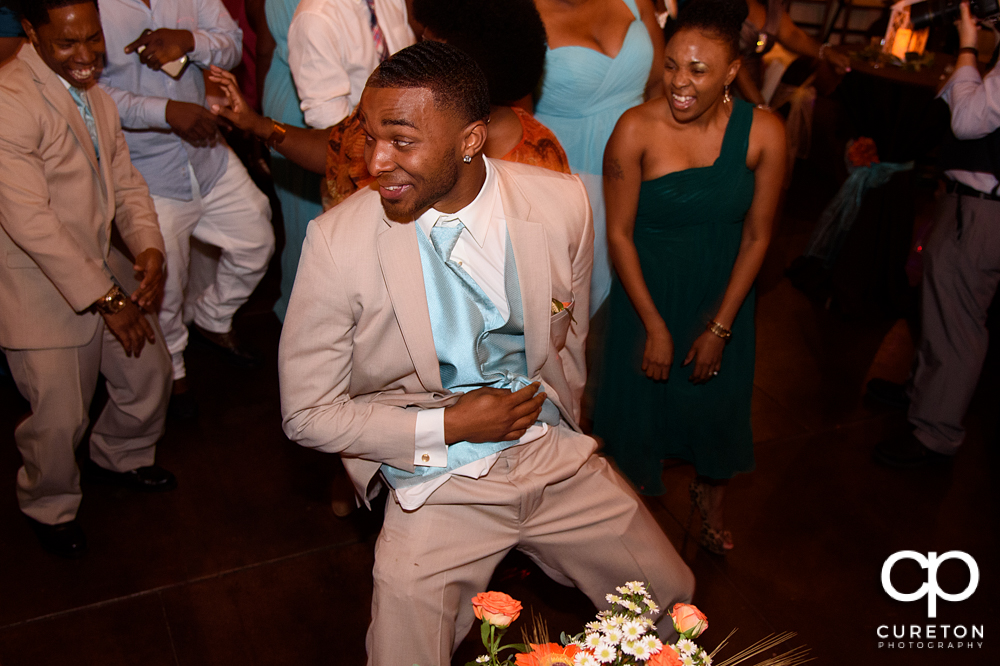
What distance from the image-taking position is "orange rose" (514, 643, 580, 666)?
44.6 inches

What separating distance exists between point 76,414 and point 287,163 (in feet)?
4.63

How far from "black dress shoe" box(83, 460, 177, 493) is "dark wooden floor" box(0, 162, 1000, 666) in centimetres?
4

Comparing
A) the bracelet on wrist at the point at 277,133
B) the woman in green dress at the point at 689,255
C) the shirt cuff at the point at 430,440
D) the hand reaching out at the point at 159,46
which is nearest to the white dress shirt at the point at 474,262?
the shirt cuff at the point at 430,440

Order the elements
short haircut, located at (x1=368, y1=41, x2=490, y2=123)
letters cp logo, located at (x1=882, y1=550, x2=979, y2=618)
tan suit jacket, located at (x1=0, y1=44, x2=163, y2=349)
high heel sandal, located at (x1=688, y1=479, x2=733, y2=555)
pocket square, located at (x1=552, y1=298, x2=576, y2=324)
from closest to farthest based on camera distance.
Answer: short haircut, located at (x1=368, y1=41, x2=490, y2=123) < pocket square, located at (x1=552, y1=298, x2=576, y2=324) < tan suit jacket, located at (x1=0, y1=44, x2=163, y2=349) < letters cp logo, located at (x1=882, y1=550, x2=979, y2=618) < high heel sandal, located at (x1=688, y1=479, x2=733, y2=555)

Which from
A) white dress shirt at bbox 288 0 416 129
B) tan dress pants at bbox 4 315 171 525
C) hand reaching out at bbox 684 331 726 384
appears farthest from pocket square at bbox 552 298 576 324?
tan dress pants at bbox 4 315 171 525

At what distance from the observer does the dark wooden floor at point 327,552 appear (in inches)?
98.7

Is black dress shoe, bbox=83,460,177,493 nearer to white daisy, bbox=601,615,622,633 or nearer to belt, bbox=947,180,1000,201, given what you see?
white daisy, bbox=601,615,622,633

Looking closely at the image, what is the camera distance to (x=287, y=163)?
3.50 m

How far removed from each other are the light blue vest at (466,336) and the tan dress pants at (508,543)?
0.06 metres

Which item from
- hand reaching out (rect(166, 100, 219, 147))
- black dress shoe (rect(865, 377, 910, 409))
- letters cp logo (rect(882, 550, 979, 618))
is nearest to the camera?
letters cp logo (rect(882, 550, 979, 618))

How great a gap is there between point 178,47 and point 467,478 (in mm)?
2224

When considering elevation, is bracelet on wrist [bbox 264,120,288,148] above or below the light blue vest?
above

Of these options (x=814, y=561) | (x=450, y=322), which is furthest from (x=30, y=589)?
(x=814, y=561)

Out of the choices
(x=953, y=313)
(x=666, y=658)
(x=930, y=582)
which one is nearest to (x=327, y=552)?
(x=666, y=658)
